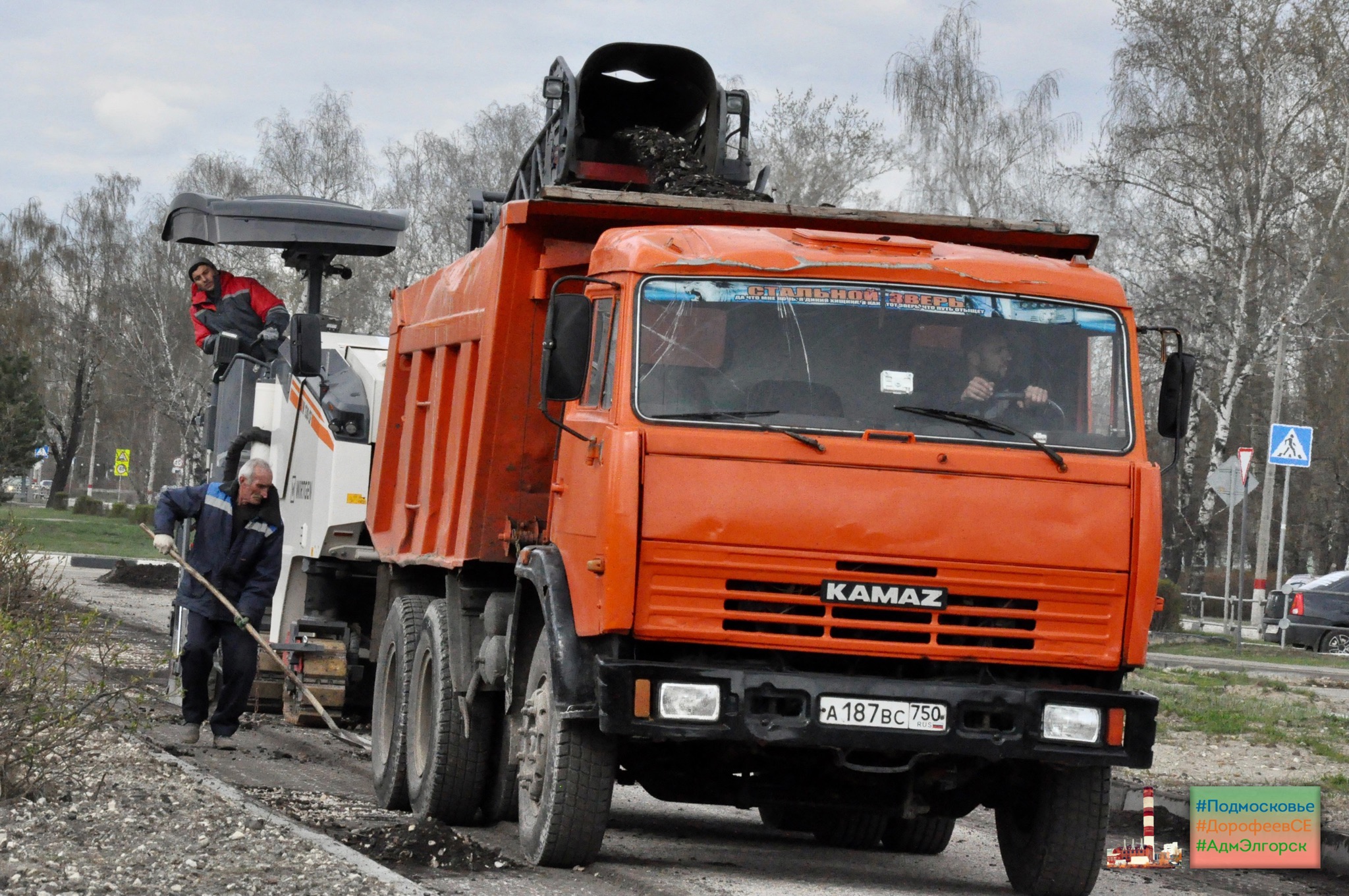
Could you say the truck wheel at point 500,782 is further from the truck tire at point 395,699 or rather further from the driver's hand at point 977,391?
the driver's hand at point 977,391

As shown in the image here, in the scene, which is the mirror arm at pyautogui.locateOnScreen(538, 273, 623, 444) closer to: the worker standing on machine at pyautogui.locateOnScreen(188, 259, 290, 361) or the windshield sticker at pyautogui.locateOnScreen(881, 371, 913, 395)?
the windshield sticker at pyautogui.locateOnScreen(881, 371, 913, 395)

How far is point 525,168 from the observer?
11453 mm

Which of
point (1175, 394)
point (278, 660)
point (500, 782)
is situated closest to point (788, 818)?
point (500, 782)

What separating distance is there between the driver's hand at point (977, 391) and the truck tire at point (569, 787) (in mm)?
1880

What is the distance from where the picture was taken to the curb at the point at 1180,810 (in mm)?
8898

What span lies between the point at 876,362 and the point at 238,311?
26.3 feet

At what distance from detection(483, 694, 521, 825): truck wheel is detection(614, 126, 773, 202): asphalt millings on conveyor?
279 cm

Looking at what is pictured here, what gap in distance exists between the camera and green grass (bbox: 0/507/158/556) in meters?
37.0

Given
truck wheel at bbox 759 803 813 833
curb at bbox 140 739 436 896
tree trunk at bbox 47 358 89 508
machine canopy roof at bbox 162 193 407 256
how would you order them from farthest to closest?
tree trunk at bbox 47 358 89 508 → machine canopy roof at bbox 162 193 407 256 → truck wheel at bbox 759 803 813 833 → curb at bbox 140 739 436 896

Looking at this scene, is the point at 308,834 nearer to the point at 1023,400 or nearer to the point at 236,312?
the point at 1023,400

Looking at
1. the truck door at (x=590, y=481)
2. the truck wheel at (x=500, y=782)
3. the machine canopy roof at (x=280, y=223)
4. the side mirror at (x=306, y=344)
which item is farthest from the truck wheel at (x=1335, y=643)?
the truck door at (x=590, y=481)

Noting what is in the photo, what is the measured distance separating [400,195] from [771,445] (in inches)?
2015

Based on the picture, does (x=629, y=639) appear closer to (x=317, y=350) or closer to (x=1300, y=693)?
(x=317, y=350)

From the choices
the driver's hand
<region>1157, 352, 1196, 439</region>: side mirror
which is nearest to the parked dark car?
<region>1157, 352, 1196, 439</region>: side mirror
